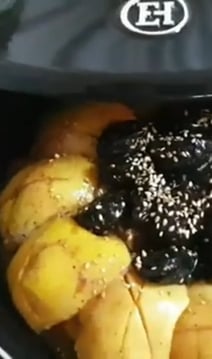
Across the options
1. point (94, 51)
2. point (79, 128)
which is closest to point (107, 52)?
point (94, 51)

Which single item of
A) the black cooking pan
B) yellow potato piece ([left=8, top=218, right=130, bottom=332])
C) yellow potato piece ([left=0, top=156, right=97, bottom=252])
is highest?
the black cooking pan

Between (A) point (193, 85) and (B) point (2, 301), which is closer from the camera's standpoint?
(A) point (193, 85)

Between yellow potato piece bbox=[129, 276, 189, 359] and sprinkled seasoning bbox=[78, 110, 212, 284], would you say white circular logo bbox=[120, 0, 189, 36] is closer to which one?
sprinkled seasoning bbox=[78, 110, 212, 284]

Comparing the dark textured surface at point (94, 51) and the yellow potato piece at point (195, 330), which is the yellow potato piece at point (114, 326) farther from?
the dark textured surface at point (94, 51)

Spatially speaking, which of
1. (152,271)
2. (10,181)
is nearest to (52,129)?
(10,181)

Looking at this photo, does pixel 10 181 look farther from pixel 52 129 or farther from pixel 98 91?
pixel 98 91

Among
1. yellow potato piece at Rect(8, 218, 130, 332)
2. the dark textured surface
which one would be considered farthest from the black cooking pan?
yellow potato piece at Rect(8, 218, 130, 332)

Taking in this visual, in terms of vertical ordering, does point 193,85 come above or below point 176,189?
above
